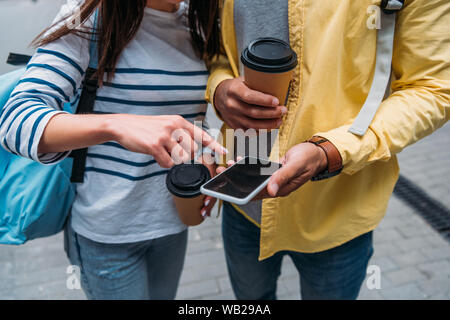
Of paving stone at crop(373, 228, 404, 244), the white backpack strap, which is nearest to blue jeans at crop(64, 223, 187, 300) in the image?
the white backpack strap

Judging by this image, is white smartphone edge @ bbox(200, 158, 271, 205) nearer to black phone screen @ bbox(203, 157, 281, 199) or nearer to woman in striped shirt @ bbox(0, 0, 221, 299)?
black phone screen @ bbox(203, 157, 281, 199)

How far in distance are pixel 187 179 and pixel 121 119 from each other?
388 mm

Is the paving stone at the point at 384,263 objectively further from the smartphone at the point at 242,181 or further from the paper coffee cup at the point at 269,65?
the paper coffee cup at the point at 269,65

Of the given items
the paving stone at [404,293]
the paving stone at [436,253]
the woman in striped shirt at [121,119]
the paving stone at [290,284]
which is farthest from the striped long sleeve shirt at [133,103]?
the paving stone at [436,253]

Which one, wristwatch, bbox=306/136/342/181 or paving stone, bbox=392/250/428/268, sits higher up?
wristwatch, bbox=306/136/342/181

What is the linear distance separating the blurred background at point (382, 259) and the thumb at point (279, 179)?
1.89 m

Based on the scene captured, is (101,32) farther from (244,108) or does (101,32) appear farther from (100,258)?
(100,258)

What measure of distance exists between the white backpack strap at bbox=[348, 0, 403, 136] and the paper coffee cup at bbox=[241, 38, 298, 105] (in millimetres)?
274

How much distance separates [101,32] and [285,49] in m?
0.64

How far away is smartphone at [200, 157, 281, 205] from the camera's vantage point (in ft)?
3.54

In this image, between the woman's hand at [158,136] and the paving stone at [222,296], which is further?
the paving stone at [222,296]

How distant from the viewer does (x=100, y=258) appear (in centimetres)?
147

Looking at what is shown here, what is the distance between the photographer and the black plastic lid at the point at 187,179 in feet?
4.18

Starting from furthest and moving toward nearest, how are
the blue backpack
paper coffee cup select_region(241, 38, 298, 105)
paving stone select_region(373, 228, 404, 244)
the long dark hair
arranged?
1. paving stone select_region(373, 228, 404, 244)
2. the blue backpack
3. the long dark hair
4. paper coffee cup select_region(241, 38, 298, 105)
